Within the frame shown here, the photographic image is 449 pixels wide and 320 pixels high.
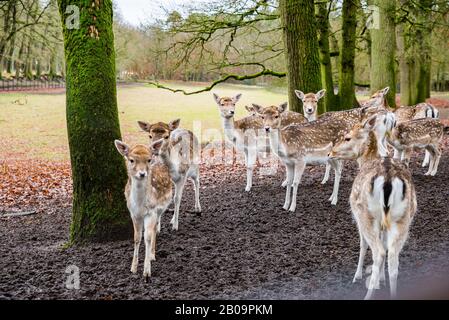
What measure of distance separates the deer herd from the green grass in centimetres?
860

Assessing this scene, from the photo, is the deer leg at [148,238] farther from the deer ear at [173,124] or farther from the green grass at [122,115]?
the green grass at [122,115]

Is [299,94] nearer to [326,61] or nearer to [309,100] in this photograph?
[309,100]

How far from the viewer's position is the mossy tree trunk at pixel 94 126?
561cm

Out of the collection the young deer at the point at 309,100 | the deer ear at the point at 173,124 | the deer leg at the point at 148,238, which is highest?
the young deer at the point at 309,100

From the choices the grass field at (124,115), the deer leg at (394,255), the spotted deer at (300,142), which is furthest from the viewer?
the grass field at (124,115)

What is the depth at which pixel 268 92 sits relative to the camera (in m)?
20.7

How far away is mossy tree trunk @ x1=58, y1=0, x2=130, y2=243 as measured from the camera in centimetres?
561

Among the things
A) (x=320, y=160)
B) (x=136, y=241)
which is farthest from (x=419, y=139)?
(x=136, y=241)

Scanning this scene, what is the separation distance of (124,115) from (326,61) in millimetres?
13914

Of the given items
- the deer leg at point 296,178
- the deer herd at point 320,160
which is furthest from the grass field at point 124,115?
the deer leg at point 296,178

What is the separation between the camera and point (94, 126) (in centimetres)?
561

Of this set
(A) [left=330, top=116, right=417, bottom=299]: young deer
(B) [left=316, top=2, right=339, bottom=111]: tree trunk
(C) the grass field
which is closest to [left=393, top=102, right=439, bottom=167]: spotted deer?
(B) [left=316, top=2, right=339, bottom=111]: tree trunk
